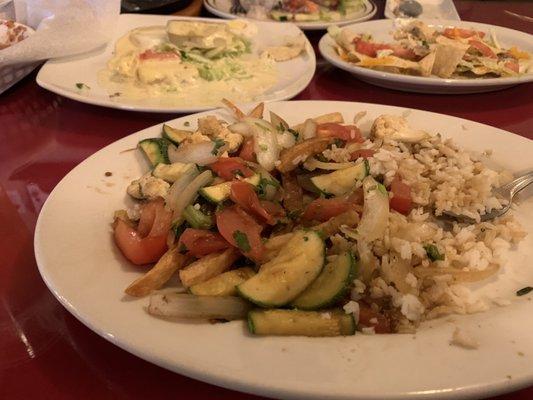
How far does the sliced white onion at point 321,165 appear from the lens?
1289 mm

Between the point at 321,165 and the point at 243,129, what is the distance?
28 cm

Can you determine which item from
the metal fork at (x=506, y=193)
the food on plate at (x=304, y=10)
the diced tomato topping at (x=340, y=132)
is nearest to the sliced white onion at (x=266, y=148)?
the diced tomato topping at (x=340, y=132)

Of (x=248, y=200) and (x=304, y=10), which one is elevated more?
(x=248, y=200)

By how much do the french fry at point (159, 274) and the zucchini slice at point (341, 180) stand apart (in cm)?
37

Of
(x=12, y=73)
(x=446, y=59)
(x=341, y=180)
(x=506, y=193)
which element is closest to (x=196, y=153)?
(x=341, y=180)

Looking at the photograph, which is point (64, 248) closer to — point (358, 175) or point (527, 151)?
point (358, 175)

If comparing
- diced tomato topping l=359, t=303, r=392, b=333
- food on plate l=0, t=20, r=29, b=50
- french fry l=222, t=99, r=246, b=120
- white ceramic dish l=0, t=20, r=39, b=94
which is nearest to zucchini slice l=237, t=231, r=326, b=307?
diced tomato topping l=359, t=303, r=392, b=333

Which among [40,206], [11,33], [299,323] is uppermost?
[299,323]

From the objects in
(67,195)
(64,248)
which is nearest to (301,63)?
(67,195)

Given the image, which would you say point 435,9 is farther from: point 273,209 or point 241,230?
point 241,230

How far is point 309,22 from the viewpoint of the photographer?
2.99 meters

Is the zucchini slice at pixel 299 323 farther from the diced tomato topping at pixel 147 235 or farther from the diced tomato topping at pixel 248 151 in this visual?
the diced tomato topping at pixel 248 151

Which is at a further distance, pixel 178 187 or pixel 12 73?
pixel 12 73

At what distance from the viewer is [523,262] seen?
1.17 m
